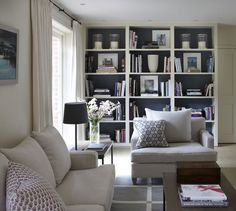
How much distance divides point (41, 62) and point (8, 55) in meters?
0.82

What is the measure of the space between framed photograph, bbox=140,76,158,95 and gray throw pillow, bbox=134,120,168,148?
241 cm

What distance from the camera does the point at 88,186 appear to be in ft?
10.3

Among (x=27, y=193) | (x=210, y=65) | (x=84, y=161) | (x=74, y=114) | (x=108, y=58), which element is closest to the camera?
(x=27, y=193)

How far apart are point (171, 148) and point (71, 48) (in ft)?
8.24

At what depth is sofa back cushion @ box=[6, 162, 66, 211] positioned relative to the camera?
1.99 meters

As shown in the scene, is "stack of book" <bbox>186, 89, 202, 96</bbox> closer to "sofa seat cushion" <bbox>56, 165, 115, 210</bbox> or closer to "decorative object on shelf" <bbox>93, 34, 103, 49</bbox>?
"decorative object on shelf" <bbox>93, 34, 103, 49</bbox>

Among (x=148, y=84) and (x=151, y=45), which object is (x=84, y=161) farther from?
(x=151, y=45)

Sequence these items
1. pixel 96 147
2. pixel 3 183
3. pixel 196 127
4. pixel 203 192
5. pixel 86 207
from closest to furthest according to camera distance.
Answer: pixel 3 183, pixel 86 207, pixel 203 192, pixel 96 147, pixel 196 127

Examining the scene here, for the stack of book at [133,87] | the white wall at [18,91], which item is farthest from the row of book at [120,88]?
the white wall at [18,91]

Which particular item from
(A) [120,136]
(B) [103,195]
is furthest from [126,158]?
(B) [103,195]

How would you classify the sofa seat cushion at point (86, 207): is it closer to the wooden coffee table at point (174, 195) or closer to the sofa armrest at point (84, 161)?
the wooden coffee table at point (174, 195)

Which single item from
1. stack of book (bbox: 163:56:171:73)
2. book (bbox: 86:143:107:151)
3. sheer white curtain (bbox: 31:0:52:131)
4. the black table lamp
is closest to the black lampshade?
the black table lamp

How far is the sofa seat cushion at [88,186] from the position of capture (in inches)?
112

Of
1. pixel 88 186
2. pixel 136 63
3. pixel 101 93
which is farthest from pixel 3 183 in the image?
pixel 136 63
